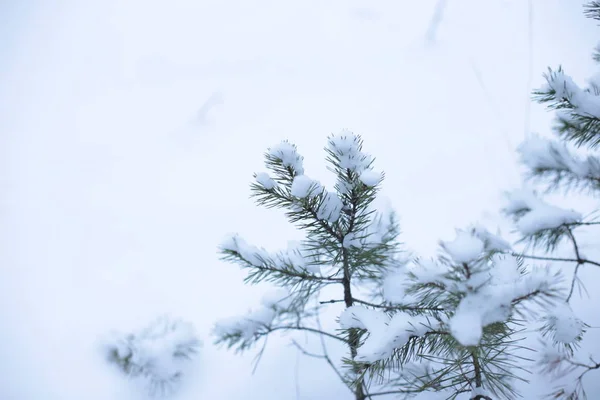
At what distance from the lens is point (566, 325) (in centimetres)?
84

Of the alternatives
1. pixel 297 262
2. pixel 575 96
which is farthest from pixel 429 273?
pixel 575 96

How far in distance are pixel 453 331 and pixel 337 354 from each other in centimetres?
115


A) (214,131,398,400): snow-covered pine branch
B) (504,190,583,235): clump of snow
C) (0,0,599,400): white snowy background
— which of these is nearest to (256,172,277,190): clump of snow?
(214,131,398,400): snow-covered pine branch

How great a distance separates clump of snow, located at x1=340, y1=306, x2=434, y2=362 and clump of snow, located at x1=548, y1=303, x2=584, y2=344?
0.38 metres

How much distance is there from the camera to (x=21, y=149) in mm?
2391

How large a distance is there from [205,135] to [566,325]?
2.27 m

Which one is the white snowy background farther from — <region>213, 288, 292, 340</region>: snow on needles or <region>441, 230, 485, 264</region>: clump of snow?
<region>441, 230, 485, 264</region>: clump of snow

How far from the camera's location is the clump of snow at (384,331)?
2.13ft

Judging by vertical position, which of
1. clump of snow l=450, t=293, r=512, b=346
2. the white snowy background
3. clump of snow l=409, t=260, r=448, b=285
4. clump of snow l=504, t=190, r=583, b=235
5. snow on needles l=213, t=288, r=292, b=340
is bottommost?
clump of snow l=450, t=293, r=512, b=346

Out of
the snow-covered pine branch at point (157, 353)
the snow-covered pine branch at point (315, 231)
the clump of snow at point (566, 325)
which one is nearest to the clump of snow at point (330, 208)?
the snow-covered pine branch at point (315, 231)

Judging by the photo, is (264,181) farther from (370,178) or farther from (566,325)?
(566,325)

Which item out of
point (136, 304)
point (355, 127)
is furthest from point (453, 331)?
point (355, 127)

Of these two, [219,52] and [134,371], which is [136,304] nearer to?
[134,371]

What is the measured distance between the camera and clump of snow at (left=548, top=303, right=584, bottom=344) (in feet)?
2.74
